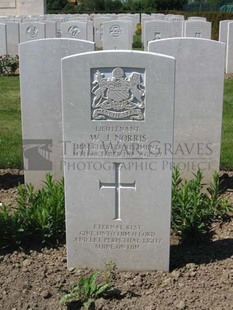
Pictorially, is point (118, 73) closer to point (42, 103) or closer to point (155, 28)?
point (42, 103)

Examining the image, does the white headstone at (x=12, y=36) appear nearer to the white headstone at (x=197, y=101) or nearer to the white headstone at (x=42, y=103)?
the white headstone at (x=42, y=103)

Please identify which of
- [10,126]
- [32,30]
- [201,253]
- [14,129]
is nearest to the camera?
[201,253]

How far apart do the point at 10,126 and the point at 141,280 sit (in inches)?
191

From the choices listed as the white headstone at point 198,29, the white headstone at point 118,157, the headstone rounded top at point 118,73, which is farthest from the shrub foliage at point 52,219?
the white headstone at point 198,29

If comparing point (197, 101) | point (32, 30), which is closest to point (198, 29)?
point (32, 30)

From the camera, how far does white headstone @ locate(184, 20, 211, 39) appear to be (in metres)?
14.1

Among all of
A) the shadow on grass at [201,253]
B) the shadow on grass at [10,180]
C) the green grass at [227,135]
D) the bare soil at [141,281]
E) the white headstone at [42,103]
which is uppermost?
the white headstone at [42,103]

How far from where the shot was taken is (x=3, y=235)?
4066 mm

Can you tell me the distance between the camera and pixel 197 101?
5.06 meters

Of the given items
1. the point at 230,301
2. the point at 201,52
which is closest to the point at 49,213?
the point at 230,301

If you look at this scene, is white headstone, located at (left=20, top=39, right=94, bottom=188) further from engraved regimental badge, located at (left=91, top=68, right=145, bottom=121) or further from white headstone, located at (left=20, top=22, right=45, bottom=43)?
white headstone, located at (left=20, top=22, right=45, bottom=43)

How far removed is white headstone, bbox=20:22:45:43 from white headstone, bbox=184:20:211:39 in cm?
406

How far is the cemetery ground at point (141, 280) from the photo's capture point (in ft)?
11.2

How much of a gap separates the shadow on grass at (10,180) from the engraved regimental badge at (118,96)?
2.27 m
